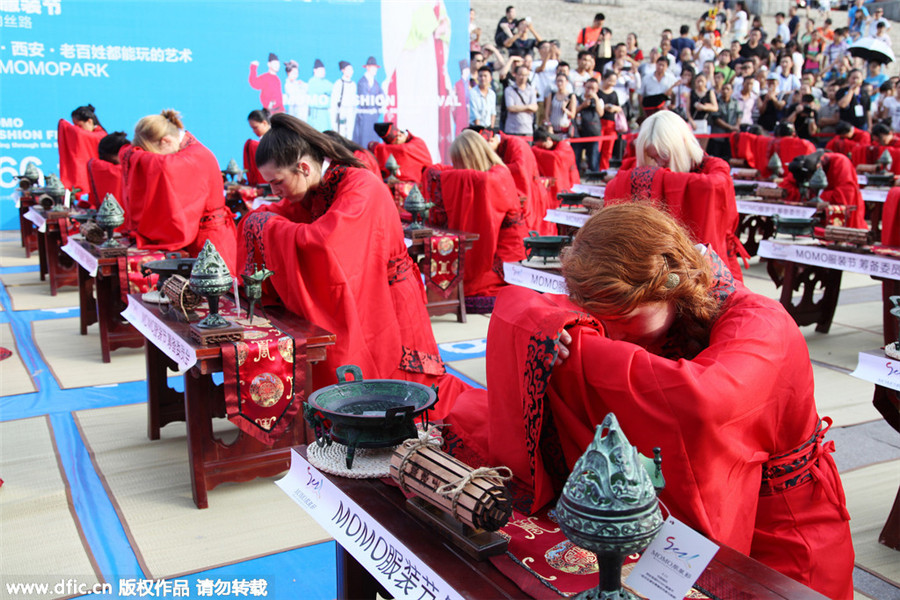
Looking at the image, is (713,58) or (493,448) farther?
(713,58)

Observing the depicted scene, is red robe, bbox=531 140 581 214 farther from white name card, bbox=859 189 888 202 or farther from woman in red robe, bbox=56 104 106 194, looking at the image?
woman in red robe, bbox=56 104 106 194

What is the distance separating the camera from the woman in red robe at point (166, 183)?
4.55m

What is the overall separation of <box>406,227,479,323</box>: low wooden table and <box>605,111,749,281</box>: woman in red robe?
1460 millimetres

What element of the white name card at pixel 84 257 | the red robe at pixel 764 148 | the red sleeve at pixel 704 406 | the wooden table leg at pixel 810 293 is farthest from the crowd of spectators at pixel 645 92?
the red sleeve at pixel 704 406

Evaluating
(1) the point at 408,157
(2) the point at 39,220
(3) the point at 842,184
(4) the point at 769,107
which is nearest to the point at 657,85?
(4) the point at 769,107

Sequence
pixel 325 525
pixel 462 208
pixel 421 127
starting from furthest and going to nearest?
pixel 421 127
pixel 462 208
pixel 325 525

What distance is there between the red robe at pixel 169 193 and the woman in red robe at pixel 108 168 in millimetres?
1353

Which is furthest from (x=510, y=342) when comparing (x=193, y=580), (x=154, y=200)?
(x=154, y=200)

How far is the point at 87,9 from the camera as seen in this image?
9289mm

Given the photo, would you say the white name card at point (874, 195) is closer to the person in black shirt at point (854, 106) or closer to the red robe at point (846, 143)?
the red robe at point (846, 143)

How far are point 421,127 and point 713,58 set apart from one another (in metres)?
5.03

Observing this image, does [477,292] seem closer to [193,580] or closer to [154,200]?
[154,200]


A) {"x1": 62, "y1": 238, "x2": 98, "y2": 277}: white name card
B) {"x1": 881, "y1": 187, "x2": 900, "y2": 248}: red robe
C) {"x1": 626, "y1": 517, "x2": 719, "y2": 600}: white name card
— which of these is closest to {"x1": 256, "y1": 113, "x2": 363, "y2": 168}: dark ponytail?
{"x1": 62, "y1": 238, "x2": 98, "y2": 277}: white name card

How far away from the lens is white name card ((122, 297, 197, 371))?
8.82ft
